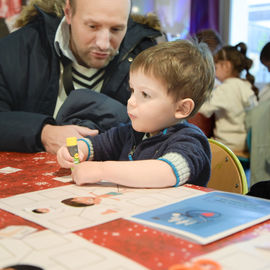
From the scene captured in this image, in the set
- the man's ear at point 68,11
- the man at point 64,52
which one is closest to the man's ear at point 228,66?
the man at point 64,52

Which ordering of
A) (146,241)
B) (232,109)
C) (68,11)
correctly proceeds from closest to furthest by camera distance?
(146,241), (68,11), (232,109)

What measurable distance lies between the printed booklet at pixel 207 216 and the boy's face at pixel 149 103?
316mm

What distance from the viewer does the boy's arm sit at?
86 centimetres

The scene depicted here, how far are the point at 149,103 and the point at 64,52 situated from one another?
2.80 ft

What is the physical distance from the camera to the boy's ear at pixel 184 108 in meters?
1.05

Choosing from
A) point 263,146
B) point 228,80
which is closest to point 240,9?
Answer: point 228,80

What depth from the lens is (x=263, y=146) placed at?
A: 108 inches

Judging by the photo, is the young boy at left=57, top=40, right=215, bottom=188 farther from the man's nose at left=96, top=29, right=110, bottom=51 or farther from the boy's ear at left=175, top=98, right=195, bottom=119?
the man's nose at left=96, top=29, right=110, bottom=51

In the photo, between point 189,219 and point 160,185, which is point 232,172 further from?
point 189,219

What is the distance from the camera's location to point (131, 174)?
0.86 meters

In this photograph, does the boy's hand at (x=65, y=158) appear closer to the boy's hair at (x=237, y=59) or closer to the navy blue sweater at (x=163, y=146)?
the navy blue sweater at (x=163, y=146)

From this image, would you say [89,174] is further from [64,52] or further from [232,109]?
[232,109]

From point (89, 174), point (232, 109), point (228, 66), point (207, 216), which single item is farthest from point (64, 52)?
point (228, 66)

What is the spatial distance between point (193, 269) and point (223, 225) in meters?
0.16
